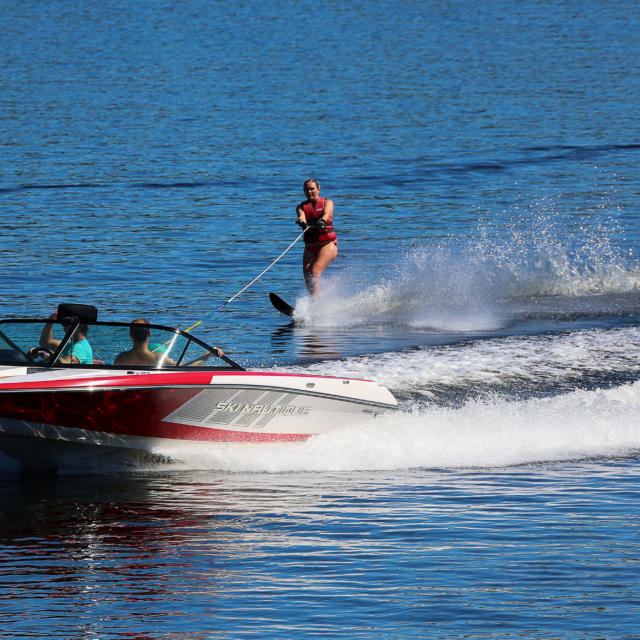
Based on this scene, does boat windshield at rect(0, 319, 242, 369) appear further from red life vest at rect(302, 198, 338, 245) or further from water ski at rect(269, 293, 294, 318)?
water ski at rect(269, 293, 294, 318)

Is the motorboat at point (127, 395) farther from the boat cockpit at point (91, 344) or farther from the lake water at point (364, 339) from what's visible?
the lake water at point (364, 339)

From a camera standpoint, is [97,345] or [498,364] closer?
[97,345]

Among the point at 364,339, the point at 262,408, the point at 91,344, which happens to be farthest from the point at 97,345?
the point at 364,339

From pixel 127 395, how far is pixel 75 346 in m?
0.68

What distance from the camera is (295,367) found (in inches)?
644

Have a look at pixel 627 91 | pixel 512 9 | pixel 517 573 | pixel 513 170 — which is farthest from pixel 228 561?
pixel 512 9

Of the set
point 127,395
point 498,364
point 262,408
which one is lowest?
point 498,364

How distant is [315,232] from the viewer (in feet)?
65.9

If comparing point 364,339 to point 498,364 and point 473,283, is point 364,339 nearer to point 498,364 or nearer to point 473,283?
point 498,364

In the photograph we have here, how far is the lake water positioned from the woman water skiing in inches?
26.2

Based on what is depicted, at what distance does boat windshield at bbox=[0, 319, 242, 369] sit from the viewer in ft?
38.7

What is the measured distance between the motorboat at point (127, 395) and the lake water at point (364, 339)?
0.29 metres

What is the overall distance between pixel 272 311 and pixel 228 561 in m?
11.9

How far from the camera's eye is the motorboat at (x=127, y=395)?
450 inches
